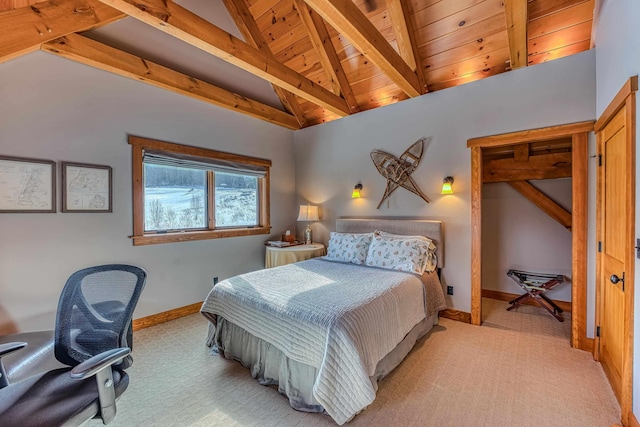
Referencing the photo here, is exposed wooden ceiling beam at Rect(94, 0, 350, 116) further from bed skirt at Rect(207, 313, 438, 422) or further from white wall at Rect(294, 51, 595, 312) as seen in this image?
bed skirt at Rect(207, 313, 438, 422)

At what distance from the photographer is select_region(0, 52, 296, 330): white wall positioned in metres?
2.38

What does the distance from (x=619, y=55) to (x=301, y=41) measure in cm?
336

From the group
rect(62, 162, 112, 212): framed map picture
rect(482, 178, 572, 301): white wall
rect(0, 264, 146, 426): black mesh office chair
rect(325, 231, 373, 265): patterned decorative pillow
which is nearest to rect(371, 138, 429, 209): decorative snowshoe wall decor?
rect(325, 231, 373, 265): patterned decorative pillow

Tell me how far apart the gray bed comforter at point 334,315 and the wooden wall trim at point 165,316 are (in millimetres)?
1102

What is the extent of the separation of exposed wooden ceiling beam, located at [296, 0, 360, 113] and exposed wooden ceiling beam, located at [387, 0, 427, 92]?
0.91 metres

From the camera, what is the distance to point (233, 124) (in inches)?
155

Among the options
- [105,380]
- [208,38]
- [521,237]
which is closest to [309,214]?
[208,38]

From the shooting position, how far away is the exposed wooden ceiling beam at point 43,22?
83.2 inches

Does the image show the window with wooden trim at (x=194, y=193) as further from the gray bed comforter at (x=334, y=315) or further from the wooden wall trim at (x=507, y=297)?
the wooden wall trim at (x=507, y=297)

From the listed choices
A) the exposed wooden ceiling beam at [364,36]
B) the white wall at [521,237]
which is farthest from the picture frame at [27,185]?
the white wall at [521,237]

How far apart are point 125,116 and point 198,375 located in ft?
8.97

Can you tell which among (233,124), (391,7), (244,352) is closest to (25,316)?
(244,352)

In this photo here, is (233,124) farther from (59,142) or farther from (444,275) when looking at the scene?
(444,275)

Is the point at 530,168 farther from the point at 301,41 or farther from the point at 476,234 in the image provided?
the point at 301,41
